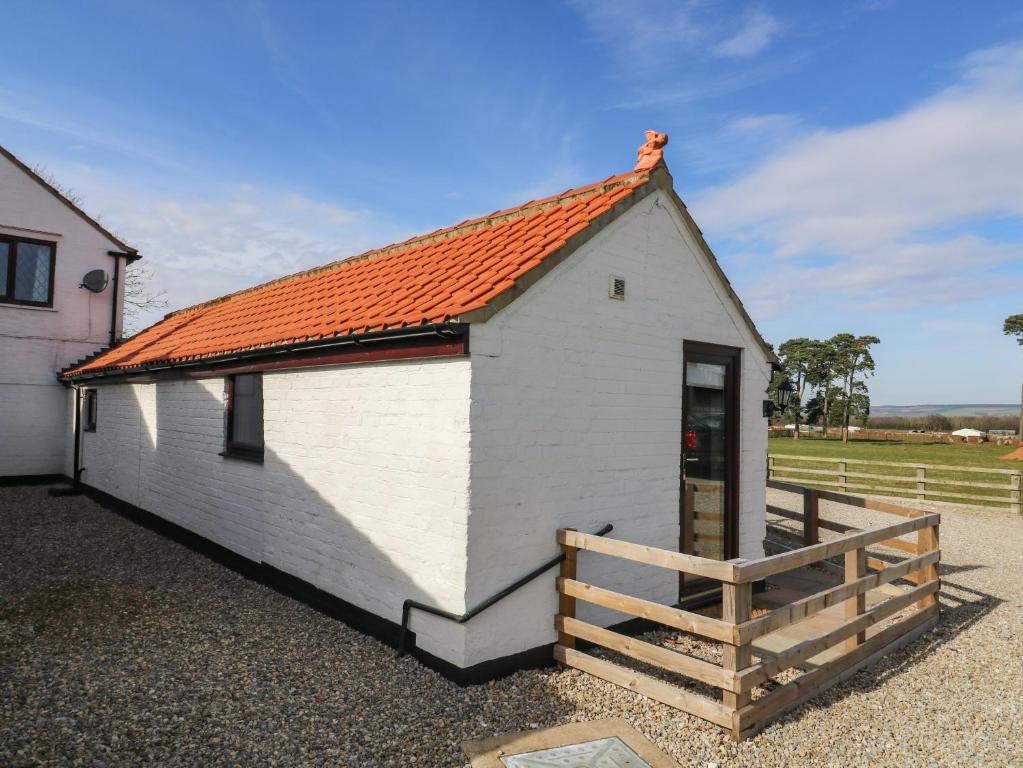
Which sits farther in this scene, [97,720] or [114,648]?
[114,648]

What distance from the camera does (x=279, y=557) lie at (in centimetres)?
716

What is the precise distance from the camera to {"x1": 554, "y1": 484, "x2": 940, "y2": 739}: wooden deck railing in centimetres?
434

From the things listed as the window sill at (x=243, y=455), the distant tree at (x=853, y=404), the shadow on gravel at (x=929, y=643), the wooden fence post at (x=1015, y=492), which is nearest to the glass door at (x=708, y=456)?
the shadow on gravel at (x=929, y=643)

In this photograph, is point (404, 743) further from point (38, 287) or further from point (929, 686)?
point (38, 287)

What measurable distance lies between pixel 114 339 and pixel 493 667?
49.4ft

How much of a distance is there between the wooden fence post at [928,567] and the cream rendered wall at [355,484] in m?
5.12

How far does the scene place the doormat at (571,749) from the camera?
154 inches

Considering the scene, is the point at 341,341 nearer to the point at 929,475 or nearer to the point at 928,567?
the point at 928,567

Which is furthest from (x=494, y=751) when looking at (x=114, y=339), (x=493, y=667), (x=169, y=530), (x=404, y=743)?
(x=114, y=339)

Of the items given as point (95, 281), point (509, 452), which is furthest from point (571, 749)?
point (95, 281)

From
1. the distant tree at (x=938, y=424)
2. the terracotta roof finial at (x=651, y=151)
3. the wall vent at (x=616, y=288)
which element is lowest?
the distant tree at (x=938, y=424)

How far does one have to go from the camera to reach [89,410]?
13836mm

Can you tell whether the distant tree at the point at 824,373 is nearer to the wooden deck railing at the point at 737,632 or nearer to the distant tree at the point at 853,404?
the distant tree at the point at 853,404

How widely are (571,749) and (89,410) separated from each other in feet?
45.1
